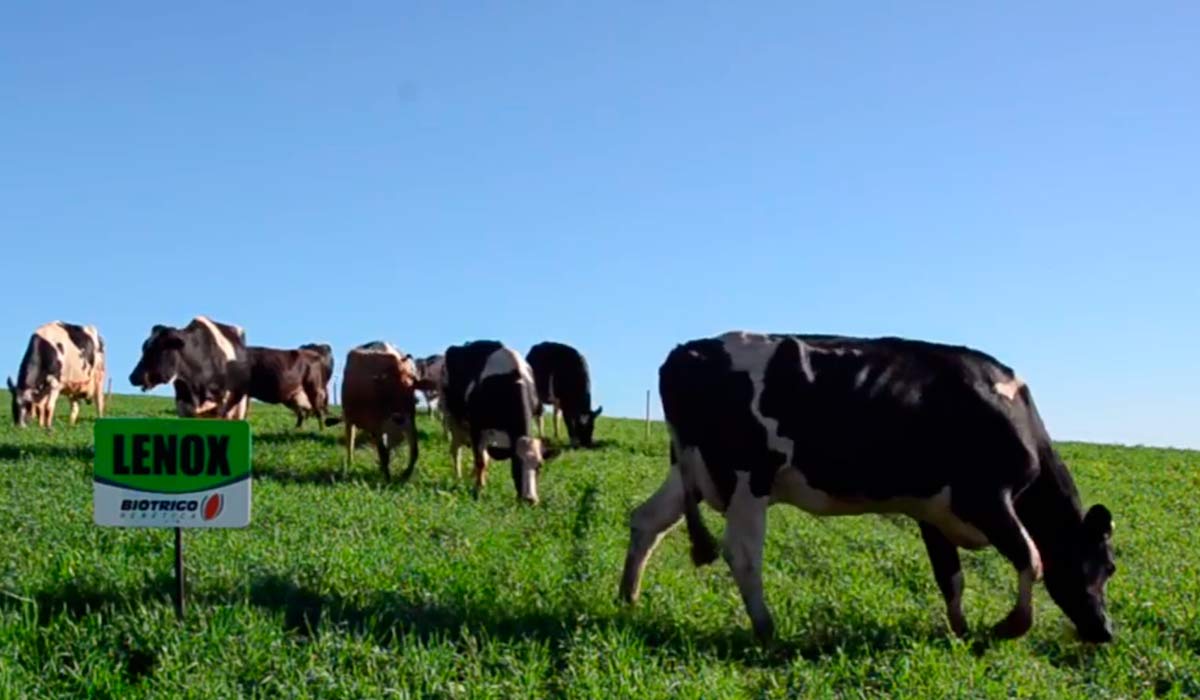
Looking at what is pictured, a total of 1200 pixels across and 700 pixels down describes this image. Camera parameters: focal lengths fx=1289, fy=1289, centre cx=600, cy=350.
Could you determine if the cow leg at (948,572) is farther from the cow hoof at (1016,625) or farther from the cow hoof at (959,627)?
the cow hoof at (1016,625)

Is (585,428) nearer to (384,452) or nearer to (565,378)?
(565,378)

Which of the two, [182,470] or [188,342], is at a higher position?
[188,342]

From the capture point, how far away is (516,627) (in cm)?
805

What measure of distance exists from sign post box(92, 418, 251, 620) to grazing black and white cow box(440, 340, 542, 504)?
813 centimetres

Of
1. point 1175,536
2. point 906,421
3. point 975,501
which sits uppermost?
point 906,421

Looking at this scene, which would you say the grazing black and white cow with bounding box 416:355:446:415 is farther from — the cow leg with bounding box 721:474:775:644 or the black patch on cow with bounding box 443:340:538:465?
the cow leg with bounding box 721:474:775:644

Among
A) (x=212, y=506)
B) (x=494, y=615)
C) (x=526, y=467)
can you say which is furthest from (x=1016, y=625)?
(x=526, y=467)

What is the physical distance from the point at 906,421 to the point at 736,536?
150cm

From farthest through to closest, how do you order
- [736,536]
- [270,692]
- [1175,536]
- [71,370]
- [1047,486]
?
[71,370], [1175,536], [1047,486], [736,536], [270,692]

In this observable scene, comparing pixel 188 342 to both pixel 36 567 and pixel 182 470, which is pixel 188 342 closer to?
pixel 36 567

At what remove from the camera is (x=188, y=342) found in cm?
2097

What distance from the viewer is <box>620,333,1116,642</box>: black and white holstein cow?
8.95m

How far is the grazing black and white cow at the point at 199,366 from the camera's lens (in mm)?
20422

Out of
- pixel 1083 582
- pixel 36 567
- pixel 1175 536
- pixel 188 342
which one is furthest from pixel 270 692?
pixel 188 342
